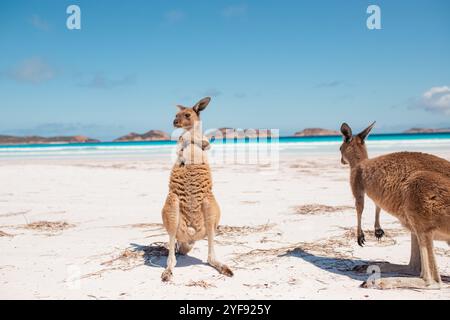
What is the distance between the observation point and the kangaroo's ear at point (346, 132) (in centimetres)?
367

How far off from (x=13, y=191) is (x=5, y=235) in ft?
14.3

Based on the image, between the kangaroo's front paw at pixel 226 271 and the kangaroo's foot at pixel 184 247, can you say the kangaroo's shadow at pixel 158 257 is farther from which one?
the kangaroo's front paw at pixel 226 271

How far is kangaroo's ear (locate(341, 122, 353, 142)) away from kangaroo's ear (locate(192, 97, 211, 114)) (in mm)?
1341

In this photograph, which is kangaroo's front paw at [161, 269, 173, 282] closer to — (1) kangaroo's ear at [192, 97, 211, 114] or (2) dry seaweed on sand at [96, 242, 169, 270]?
(2) dry seaweed on sand at [96, 242, 169, 270]

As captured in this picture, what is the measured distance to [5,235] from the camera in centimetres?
455

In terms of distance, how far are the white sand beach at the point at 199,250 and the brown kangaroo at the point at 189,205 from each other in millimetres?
279

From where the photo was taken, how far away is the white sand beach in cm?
289

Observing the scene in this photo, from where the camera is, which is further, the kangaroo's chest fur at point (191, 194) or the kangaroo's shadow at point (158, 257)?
the kangaroo's shadow at point (158, 257)

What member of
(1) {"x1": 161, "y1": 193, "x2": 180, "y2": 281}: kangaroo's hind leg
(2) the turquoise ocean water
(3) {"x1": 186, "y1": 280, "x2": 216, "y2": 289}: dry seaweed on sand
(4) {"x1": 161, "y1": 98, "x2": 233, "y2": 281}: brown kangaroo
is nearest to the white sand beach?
(3) {"x1": 186, "y1": 280, "x2": 216, "y2": 289}: dry seaweed on sand

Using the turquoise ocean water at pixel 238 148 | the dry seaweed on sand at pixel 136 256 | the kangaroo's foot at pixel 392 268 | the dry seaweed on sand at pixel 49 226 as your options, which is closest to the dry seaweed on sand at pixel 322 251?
the kangaroo's foot at pixel 392 268

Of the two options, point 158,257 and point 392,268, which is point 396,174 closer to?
point 392,268

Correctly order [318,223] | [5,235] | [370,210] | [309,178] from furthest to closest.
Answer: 1. [309,178]
2. [370,210]
3. [318,223]
4. [5,235]
